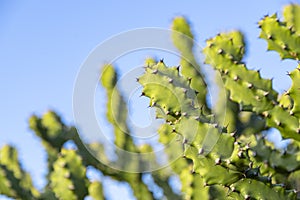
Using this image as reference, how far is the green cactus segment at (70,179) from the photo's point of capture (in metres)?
3.82

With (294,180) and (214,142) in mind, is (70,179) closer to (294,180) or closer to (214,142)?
(294,180)

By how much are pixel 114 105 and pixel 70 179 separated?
1497 mm

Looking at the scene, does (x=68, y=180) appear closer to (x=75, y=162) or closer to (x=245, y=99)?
(x=75, y=162)

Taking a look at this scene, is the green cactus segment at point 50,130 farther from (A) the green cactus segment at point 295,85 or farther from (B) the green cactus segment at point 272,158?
(A) the green cactus segment at point 295,85

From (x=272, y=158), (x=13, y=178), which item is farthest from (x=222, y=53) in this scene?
(x=13, y=178)

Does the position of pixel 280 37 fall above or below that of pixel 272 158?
above

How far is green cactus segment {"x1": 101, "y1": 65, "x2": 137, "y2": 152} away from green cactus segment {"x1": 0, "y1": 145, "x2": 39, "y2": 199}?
88 cm

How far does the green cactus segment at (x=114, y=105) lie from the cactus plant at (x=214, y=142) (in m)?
0.02

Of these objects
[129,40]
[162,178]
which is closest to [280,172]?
[129,40]

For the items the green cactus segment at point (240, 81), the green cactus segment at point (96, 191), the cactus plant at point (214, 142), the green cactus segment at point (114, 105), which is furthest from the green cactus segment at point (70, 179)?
the green cactus segment at point (240, 81)

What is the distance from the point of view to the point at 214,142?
242cm

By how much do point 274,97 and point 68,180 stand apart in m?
1.53

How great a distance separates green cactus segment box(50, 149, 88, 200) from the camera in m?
3.82

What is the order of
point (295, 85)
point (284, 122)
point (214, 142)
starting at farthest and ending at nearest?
1. point (284, 122)
2. point (295, 85)
3. point (214, 142)
